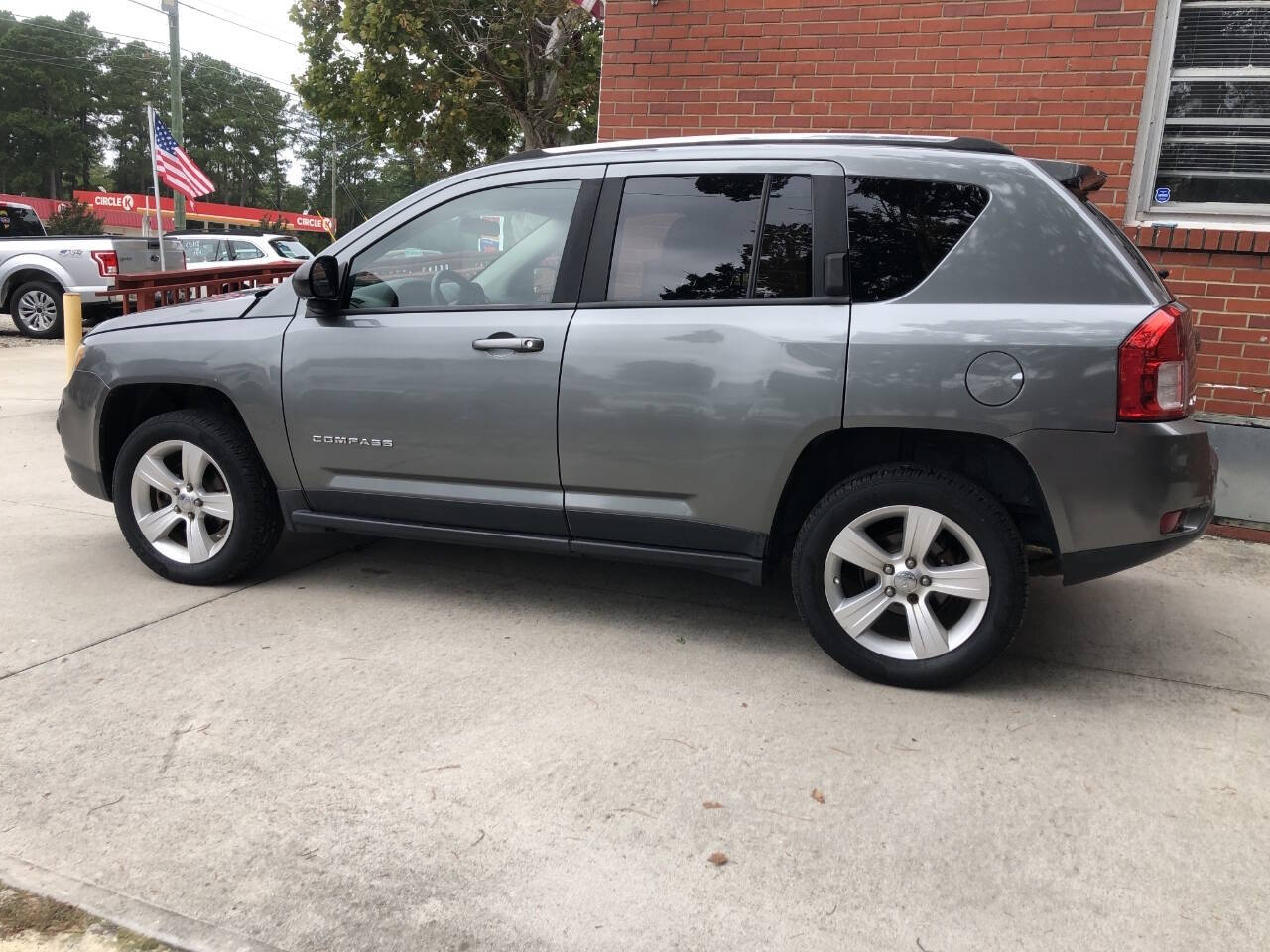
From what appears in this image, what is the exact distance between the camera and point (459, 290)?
4055 millimetres

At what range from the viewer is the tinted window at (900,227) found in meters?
3.38

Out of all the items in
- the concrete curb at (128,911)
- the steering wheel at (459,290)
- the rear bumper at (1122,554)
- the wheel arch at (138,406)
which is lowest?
the concrete curb at (128,911)

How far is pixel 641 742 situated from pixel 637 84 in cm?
523

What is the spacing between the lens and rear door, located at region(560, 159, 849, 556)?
136 inches

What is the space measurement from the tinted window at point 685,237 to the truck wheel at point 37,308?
13.5 m

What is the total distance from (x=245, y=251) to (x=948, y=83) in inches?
553

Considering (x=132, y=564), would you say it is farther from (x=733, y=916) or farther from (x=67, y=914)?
(x=733, y=916)

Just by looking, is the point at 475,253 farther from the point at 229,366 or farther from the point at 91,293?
the point at 91,293

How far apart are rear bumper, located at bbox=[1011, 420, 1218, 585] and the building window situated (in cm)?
338

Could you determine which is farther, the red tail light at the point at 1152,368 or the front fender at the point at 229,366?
the front fender at the point at 229,366

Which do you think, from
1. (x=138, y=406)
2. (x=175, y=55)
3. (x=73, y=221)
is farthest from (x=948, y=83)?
(x=73, y=221)

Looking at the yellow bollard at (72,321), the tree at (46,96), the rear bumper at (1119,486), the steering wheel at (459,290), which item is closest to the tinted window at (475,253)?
the steering wheel at (459,290)

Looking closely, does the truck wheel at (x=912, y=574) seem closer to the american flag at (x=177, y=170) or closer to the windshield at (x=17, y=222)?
the american flag at (x=177, y=170)

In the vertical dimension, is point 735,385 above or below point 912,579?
above
